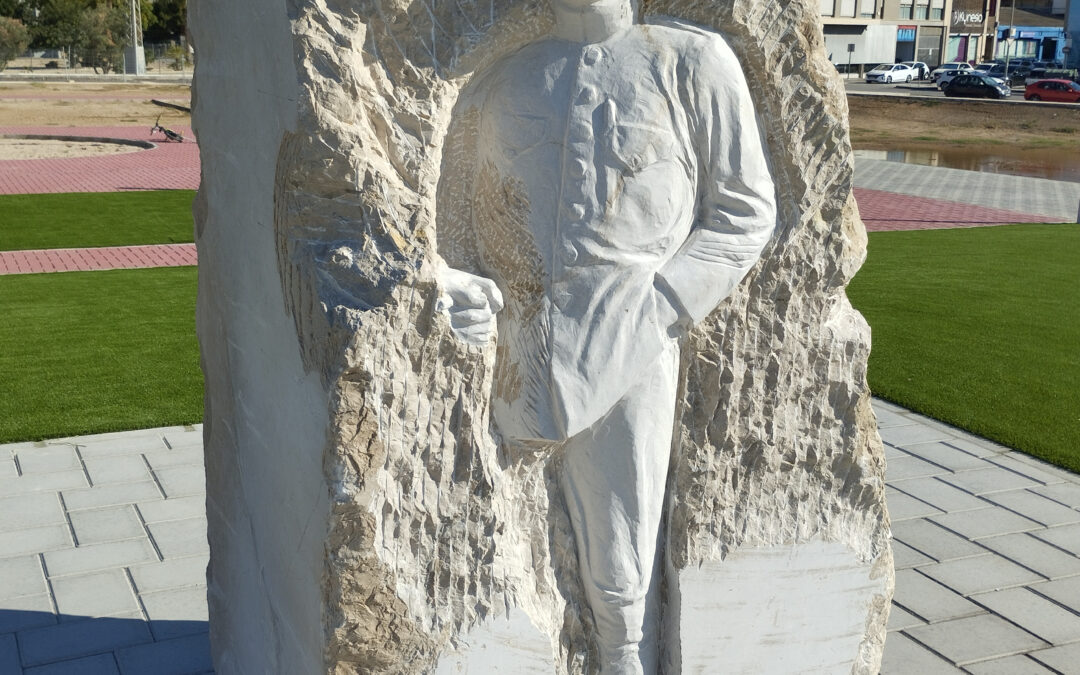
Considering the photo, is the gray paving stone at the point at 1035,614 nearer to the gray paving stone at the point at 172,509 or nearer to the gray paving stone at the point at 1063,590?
the gray paving stone at the point at 1063,590

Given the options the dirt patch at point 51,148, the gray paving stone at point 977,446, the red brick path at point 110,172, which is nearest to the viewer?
the gray paving stone at point 977,446

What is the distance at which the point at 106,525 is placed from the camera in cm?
504

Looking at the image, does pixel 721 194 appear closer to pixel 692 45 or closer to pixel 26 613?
pixel 692 45

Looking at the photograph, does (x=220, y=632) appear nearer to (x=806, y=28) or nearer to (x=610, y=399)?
(x=610, y=399)

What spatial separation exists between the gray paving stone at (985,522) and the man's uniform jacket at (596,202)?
9.68 feet

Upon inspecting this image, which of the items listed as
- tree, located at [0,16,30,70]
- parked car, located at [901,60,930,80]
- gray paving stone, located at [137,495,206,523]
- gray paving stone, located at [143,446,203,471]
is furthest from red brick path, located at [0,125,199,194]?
parked car, located at [901,60,930,80]

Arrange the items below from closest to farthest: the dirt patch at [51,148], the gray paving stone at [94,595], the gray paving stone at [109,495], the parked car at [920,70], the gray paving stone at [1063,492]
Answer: the gray paving stone at [94,595] → the gray paving stone at [109,495] → the gray paving stone at [1063,492] → the dirt patch at [51,148] → the parked car at [920,70]

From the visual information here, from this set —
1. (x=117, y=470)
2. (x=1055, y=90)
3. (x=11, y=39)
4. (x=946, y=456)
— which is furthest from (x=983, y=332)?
(x=11, y=39)

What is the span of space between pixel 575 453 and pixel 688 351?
1.33 feet

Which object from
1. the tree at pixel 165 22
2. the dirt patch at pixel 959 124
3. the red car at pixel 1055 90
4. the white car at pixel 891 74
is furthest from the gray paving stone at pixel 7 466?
the tree at pixel 165 22

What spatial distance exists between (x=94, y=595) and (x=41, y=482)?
48.8 inches

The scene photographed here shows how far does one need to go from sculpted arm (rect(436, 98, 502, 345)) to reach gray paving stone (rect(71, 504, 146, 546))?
2.88 meters

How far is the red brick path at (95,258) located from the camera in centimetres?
1008

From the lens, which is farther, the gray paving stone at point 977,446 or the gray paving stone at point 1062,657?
the gray paving stone at point 977,446
